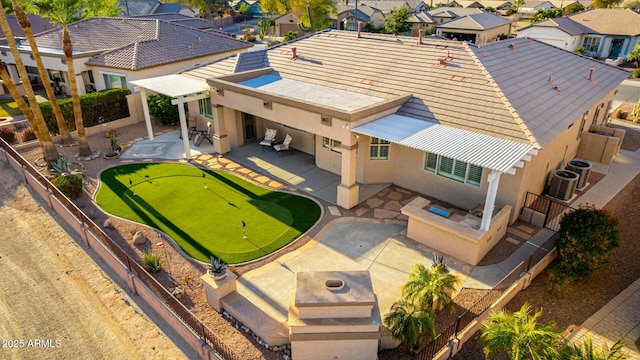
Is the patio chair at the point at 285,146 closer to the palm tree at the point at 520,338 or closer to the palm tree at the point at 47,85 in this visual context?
the palm tree at the point at 47,85

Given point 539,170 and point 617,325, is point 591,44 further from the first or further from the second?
point 617,325

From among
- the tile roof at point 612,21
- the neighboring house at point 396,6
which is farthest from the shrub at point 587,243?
the neighboring house at point 396,6

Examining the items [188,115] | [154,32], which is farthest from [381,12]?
[188,115]

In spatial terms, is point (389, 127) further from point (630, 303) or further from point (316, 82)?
point (630, 303)

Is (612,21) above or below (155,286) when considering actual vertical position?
above

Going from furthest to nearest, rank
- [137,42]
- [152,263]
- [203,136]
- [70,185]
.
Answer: [137,42]
[203,136]
[70,185]
[152,263]

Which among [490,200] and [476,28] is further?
[476,28]

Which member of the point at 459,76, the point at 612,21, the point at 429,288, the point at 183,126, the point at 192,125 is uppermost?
the point at 459,76

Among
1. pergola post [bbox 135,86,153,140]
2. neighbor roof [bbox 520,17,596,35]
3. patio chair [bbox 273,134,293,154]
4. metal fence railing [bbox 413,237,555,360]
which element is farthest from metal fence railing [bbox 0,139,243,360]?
neighbor roof [bbox 520,17,596,35]

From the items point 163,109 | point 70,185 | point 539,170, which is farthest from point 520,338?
point 163,109
